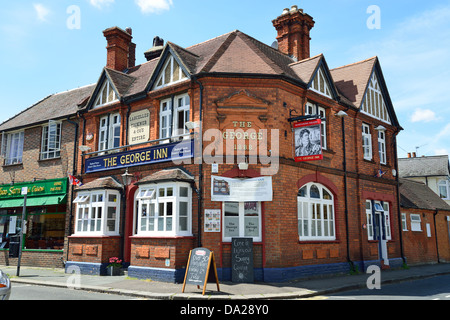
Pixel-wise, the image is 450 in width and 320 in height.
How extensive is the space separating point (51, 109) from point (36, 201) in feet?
17.4

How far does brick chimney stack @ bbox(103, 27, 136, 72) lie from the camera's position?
66.1ft

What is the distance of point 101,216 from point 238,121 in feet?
22.1

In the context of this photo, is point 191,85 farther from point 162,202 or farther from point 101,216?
point 101,216

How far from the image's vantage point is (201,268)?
10609 millimetres

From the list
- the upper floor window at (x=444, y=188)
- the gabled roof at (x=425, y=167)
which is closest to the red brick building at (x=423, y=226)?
→ the upper floor window at (x=444, y=188)

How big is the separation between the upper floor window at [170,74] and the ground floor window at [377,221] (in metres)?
10.4

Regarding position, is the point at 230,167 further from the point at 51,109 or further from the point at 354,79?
the point at 51,109

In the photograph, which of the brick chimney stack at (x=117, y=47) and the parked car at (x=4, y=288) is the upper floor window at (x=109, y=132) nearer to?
the brick chimney stack at (x=117, y=47)

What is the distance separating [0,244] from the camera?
780 inches

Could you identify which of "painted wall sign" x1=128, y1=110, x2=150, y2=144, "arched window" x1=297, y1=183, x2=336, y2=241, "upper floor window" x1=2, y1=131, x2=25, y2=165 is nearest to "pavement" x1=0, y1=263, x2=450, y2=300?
"arched window" x1=297, y1=183, x2=336, y2=241

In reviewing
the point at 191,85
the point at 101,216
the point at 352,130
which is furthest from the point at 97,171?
the point at 352,130

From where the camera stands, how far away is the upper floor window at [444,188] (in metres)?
35.0

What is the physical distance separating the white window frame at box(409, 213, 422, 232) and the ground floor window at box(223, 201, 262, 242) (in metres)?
13.4
